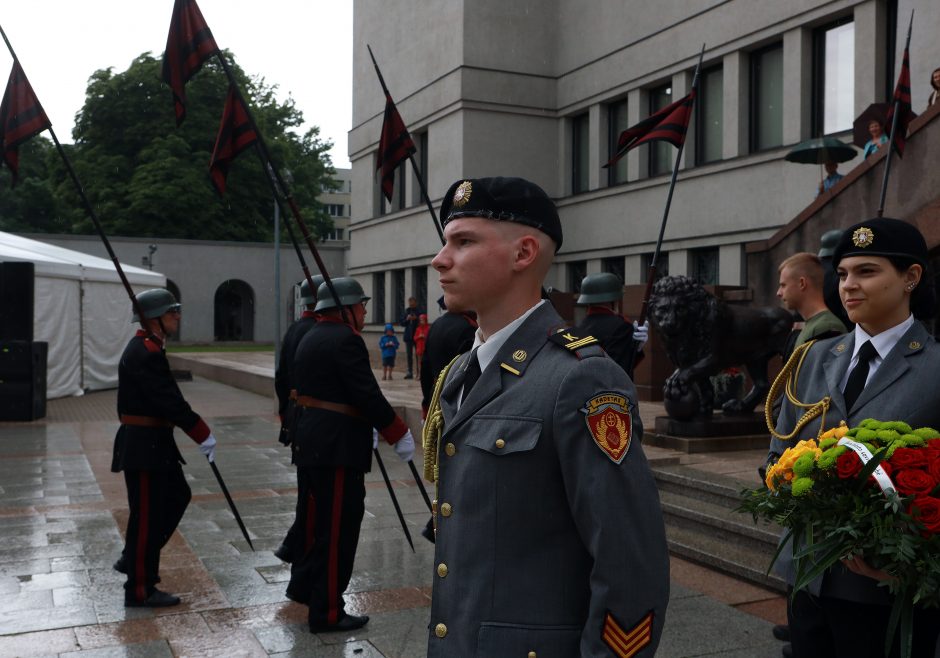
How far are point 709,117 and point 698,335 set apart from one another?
46.6ft

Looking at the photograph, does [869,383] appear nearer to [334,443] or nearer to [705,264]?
[334,443]

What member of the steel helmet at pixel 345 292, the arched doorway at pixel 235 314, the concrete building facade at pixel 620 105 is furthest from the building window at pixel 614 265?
the arched doorway at pixel 235 314

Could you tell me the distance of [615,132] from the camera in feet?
84.6

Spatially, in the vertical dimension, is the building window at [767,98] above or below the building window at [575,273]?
above

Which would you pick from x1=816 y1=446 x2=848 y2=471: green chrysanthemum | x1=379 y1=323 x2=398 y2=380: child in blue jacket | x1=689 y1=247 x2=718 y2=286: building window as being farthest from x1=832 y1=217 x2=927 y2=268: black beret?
x1=379 y1=323 x2=398 y2=380: child in blue jacket

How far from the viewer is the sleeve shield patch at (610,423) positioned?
207cm

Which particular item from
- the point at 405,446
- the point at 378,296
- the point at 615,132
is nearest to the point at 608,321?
the point at 405,446

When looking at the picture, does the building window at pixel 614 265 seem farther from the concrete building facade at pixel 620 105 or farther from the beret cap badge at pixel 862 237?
the beret cap badge at pixel 862 237

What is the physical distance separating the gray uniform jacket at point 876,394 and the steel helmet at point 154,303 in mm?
4514

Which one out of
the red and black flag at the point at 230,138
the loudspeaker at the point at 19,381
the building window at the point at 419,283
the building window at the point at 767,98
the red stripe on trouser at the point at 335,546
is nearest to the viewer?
the red stripe on trouser at the point at 335,546

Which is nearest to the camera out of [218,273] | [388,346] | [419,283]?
[388,346]

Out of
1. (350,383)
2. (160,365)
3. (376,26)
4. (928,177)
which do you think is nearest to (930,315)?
(350,383)

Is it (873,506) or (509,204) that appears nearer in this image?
(509,204)

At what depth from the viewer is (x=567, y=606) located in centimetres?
216
